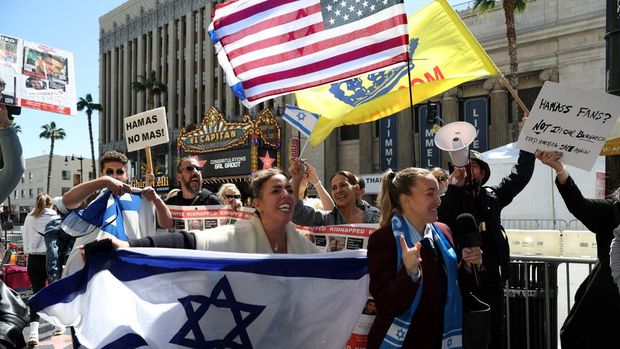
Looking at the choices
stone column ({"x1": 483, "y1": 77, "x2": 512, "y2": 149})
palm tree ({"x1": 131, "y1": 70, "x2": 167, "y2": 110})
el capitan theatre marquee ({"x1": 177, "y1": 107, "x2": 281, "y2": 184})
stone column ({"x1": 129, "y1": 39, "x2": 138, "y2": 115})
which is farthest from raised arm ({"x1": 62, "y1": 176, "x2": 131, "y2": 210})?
stone column ({"x1": 129, "y1": 39, "x2": 138, "y2": 115})

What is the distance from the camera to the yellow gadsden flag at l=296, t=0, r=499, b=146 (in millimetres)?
5387

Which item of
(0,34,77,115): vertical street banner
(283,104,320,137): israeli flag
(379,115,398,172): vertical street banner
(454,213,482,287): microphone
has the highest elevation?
(379,115,398,172): vertical street banner

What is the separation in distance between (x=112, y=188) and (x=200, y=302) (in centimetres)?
161

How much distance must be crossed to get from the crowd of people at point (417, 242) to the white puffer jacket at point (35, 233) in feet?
12.8

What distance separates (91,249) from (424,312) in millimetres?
1871

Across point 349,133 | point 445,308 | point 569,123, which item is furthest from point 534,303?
point 349,133

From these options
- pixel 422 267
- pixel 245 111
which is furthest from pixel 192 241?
pixel 245 111

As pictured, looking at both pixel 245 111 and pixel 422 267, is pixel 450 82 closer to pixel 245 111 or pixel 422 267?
pixel 422 267

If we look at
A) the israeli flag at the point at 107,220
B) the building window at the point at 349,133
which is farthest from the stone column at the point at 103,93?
the israeli flag at the point at 107,220

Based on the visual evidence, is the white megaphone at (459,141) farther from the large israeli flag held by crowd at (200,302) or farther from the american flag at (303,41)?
the large israeli flag held by crowd at (200,302)

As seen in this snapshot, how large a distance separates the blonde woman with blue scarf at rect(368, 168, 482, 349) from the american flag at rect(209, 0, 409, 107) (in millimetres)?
2322

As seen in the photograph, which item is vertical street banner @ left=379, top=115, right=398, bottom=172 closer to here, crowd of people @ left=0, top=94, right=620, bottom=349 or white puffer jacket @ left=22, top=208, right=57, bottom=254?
white puffer jacket @ left=22, top=208, right=57, bottom=254

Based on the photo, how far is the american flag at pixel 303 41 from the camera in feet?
17.5

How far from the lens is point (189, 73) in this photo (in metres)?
49.4
